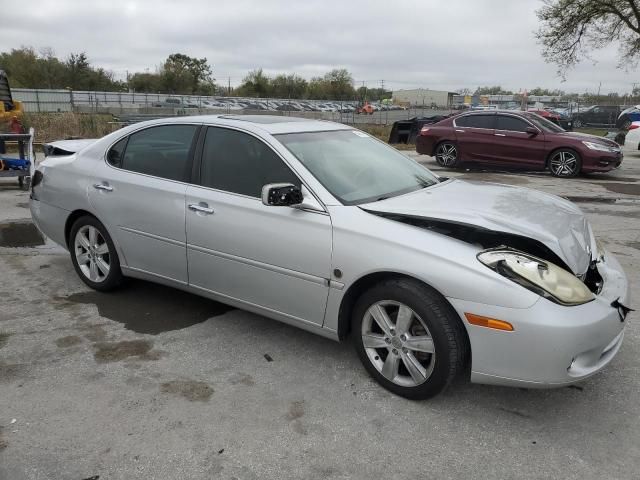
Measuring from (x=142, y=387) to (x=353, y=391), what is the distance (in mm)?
1270

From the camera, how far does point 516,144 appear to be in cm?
1278

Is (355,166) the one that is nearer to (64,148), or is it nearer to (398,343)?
(398,343)

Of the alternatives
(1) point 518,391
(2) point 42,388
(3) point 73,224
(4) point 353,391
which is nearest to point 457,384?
(1) point 518,391

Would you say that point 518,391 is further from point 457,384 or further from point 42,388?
point 42,388

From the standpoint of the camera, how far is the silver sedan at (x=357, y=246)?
2.73m

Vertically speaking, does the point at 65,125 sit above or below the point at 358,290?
above

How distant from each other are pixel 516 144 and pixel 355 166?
398 inches

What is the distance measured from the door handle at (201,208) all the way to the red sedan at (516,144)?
35.0ft

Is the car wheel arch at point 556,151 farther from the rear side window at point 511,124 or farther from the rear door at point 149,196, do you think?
the rear door at point 149,196

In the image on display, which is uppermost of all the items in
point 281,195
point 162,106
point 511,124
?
point 162,106

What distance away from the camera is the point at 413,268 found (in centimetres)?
288

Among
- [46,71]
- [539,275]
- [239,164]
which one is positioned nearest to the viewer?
[539,275]

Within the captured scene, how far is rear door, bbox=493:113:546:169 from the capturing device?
12523 millimetres

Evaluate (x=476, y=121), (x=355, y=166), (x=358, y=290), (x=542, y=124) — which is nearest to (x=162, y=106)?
(x=476, y=121)
